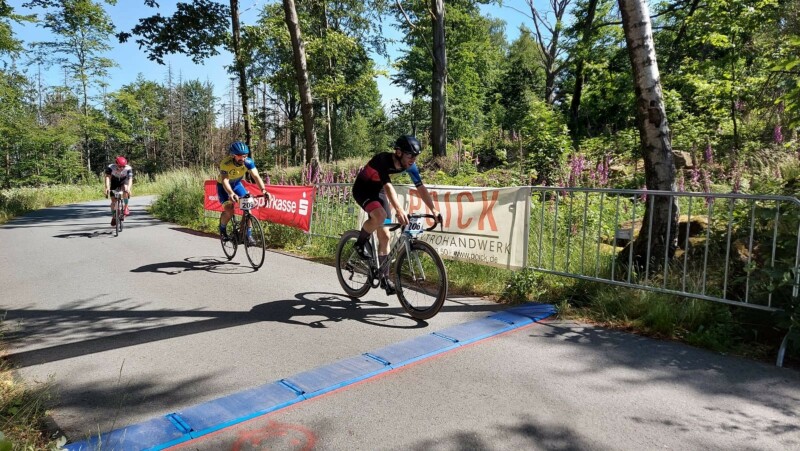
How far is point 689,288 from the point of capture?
4.82m

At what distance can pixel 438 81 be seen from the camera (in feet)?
55.5

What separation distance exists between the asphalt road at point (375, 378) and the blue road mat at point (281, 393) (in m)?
0.10

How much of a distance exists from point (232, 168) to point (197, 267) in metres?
1.82

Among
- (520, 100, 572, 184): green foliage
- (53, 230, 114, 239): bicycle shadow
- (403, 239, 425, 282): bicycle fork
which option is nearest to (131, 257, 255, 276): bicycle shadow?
(403, 239, 425, 282): bicycle fork

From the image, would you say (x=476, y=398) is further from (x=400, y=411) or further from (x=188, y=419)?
(x=188, y=419)

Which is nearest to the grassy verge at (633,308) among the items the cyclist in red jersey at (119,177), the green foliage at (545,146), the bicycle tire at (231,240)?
the bicycle tire at (231,240)

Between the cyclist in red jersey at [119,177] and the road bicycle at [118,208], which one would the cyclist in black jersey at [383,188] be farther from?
the cyclist in red jersey at [119,177]

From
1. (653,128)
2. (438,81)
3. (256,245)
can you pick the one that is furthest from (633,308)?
(438,81)

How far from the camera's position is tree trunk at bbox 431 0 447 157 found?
55.1 ft

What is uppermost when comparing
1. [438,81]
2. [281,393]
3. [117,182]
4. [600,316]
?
[438,81]

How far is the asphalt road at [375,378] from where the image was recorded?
2.87 metres

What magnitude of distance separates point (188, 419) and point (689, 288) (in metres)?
4.77

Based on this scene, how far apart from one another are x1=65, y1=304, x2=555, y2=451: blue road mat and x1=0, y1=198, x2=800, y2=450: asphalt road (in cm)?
10

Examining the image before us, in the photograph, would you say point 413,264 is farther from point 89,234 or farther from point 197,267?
point 89,234
